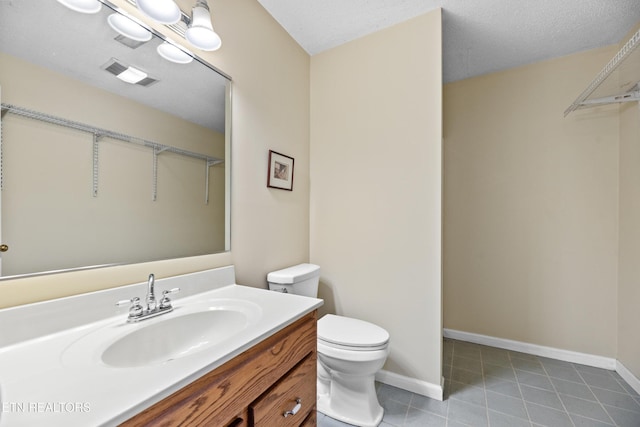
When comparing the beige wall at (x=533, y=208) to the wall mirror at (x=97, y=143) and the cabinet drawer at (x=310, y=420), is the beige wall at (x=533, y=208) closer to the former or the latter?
the cabinet drawer at (x=310, y=420)

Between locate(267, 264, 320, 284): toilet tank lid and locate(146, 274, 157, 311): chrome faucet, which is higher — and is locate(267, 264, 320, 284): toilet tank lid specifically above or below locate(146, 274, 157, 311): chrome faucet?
below

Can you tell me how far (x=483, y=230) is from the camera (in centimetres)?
237

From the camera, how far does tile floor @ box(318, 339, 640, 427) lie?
4.74 ft

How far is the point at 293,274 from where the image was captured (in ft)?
5.28

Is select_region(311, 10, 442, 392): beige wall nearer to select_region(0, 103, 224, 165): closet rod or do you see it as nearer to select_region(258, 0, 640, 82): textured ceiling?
select_region(258, 0, 640, 82): textured ceiling

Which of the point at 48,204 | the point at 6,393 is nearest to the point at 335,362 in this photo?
the point at 6,393

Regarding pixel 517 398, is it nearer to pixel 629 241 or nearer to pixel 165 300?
pixel 629 241

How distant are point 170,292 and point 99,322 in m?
0.22

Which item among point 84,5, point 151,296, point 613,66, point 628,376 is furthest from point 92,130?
point 628,376

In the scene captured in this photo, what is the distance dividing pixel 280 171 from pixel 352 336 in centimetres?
109

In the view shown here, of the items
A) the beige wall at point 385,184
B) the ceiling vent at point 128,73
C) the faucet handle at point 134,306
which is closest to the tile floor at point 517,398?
the beige wall at point 385,184

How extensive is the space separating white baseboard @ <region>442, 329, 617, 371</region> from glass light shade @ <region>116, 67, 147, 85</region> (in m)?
2.91

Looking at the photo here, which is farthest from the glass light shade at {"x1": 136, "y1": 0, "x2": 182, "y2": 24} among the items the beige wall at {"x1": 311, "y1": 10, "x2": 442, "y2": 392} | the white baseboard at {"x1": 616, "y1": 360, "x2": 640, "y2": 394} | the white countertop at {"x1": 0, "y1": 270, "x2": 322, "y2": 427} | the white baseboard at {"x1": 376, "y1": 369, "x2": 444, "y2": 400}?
the white baseboard at {"x1": 616, "y1": 360, "x2": 640, "y2": 394}

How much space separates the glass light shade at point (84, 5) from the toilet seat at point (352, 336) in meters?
1.66
